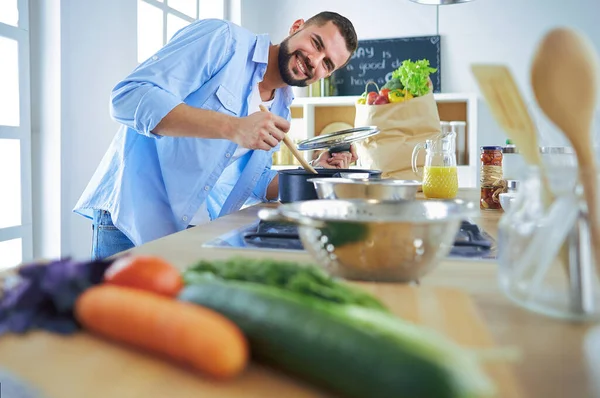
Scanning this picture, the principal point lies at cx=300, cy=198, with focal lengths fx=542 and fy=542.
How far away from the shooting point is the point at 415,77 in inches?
78.4

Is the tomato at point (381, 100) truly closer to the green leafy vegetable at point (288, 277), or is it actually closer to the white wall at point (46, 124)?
the white wall at point (46, 124)

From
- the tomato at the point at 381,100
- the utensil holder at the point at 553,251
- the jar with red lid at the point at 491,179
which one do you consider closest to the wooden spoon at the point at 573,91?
the utensil holder at the point at 553,251

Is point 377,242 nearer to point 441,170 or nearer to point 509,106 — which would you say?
point 509,106

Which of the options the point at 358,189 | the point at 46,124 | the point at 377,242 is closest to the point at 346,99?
the point at 46,124

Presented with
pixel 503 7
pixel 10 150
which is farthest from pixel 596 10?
pixel 10 150

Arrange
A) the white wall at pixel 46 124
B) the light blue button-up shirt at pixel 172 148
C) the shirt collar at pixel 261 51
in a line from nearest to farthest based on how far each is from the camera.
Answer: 1. the light blue button-up shirt at pixel 172 148
2. the shirt collar at pixel 261 51
3. the white wall at pixel 46 124

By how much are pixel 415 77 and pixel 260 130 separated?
3.01 feet

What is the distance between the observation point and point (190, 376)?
1.19 ft

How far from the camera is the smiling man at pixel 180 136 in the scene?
1.34m

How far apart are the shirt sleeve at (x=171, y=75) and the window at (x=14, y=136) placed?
812mm

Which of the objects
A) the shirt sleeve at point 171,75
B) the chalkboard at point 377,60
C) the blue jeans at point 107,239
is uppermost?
the chalkboard at point 377,60

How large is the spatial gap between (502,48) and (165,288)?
3.87 metres

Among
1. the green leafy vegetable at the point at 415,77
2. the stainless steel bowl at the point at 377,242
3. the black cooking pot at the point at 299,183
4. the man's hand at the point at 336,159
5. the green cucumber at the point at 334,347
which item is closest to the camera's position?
the green cucumber at the point at 334,347

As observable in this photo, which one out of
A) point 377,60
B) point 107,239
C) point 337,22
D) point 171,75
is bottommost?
point 107,239
